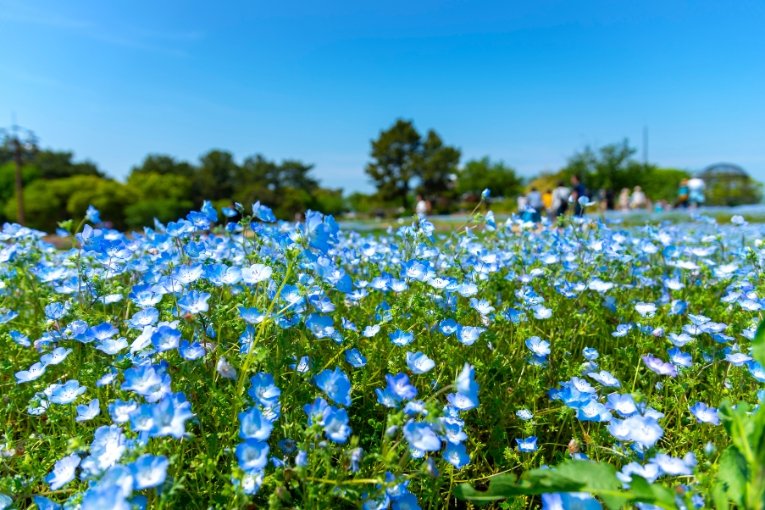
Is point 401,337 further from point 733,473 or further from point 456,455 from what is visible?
point 733,473

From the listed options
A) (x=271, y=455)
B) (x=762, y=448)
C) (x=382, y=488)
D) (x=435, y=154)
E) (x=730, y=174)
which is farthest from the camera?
(x=435, y=154)

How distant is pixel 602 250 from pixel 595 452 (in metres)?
1.34

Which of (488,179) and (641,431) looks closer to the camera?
(641,431)

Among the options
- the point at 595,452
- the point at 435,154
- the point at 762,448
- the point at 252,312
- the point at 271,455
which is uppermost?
the point at 435,154

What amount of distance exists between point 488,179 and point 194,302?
142ft

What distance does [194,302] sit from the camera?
1.62 metres

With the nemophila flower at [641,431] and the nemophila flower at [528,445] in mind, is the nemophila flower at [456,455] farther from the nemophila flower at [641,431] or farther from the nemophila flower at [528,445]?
the nemophila flower at [641,431]

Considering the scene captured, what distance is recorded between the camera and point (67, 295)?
2.59m

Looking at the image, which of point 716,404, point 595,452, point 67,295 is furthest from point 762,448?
point 67,295

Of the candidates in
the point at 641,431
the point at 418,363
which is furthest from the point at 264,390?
the point at 641,431

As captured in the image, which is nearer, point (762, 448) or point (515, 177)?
point (762, 448)

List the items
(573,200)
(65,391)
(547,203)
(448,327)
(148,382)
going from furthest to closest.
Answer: (547,203)
(573,200)
(448,327)
(65,391)
(148,382)

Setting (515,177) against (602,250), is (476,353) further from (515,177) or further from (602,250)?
(515,177)

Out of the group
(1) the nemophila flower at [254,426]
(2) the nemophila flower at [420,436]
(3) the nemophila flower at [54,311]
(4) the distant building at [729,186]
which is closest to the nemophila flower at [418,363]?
(2) the nemophila flower at [420,436]
